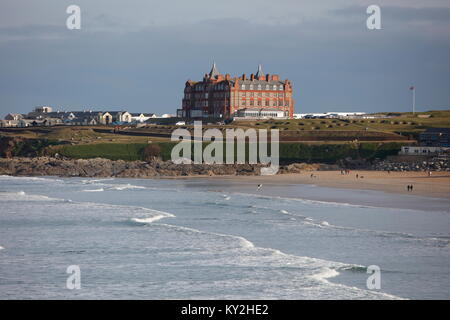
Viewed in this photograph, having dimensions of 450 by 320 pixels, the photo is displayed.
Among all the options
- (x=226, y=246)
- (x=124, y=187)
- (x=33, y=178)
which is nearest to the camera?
(x=226, y=246)

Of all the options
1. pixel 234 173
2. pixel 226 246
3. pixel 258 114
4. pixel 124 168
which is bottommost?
pixel 226 246

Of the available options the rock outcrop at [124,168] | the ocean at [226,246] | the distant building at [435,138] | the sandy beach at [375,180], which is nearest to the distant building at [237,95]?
the rock outcrop at [124,168]

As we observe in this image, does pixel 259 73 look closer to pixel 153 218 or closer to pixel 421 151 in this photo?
pixel 421 151

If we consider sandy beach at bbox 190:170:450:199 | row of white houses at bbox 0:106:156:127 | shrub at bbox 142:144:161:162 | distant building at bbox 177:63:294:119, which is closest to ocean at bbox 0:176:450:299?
sandy beach at bbox 190:170:450:199

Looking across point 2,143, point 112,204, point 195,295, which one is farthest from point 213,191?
point 2,143

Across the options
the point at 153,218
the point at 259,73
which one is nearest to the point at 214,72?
the point at 259,73

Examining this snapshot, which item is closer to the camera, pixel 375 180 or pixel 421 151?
pixel 375 180
